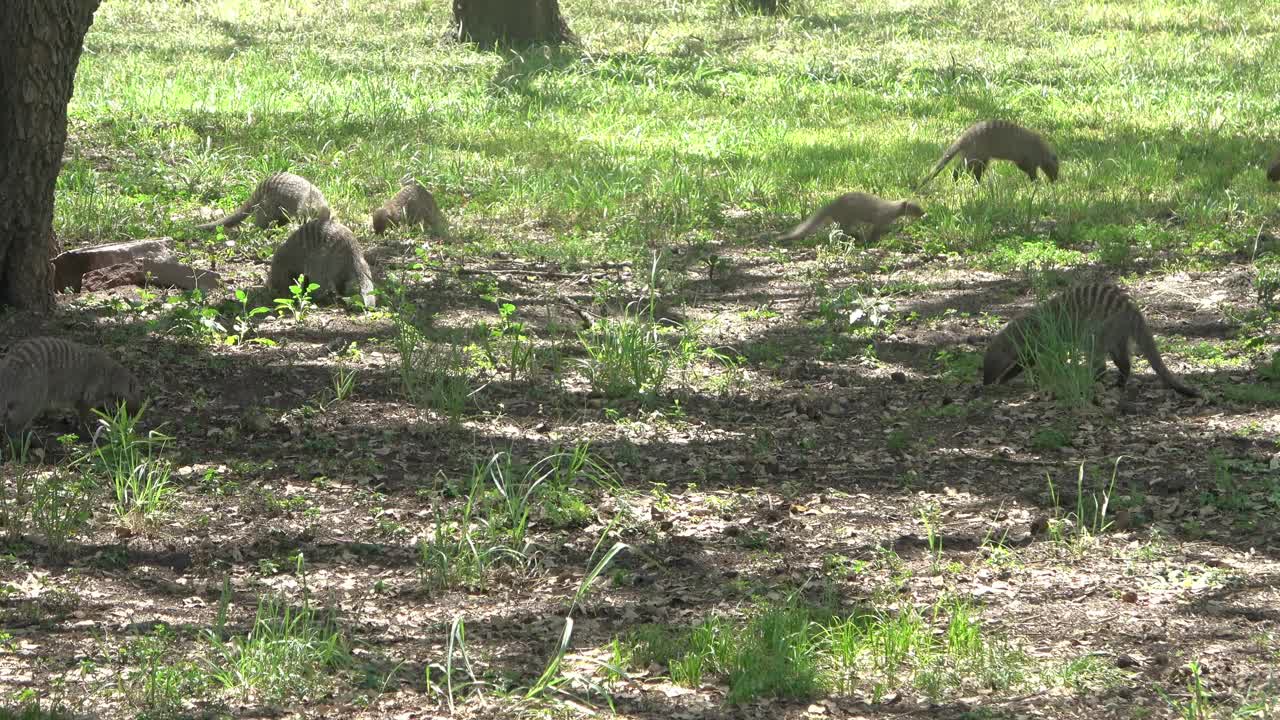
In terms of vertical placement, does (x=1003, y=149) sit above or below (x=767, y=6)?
below

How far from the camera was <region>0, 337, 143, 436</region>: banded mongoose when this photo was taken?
5.06 m

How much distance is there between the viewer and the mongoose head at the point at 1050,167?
384 inches

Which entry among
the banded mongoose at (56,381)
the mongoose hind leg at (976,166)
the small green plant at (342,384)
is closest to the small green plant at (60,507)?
the banded mongoose at (56,381)

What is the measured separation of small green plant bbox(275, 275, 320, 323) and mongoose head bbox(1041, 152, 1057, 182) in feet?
17.4

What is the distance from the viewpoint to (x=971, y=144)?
387 inches

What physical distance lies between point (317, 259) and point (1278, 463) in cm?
458

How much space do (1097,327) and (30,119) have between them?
485 cm

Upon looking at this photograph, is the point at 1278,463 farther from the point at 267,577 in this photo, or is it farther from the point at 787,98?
the point at 787,98

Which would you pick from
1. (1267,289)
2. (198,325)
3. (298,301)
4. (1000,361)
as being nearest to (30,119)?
(198,325)

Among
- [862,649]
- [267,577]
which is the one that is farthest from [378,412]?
[862,649]

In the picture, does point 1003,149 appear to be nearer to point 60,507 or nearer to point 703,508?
point 703,508

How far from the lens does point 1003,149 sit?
31.9ft

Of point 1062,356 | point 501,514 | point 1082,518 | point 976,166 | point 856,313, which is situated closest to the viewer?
point 1082,518

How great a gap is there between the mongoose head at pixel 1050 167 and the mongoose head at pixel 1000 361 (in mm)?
4024
